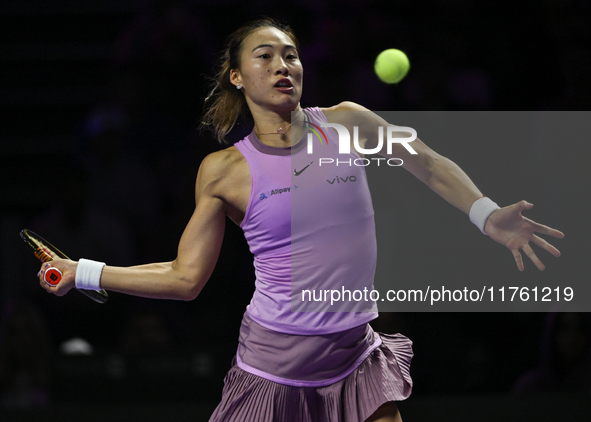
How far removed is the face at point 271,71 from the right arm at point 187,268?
234mm

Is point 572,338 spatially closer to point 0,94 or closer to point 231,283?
point 231,283

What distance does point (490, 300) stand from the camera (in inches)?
95.6

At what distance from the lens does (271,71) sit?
2037 mm

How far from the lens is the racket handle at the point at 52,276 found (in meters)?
1.98

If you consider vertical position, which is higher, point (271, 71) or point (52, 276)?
point (271, 71)

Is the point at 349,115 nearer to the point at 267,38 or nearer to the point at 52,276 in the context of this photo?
the point at 267,38

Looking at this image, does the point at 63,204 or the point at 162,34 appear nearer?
the point at 63,204

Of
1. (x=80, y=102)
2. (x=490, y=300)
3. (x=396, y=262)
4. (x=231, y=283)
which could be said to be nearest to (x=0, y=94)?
(x=80, y=102)

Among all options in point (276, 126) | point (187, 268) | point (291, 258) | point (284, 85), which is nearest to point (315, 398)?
point (291, 258)

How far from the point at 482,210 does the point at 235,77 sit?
2.87 ft

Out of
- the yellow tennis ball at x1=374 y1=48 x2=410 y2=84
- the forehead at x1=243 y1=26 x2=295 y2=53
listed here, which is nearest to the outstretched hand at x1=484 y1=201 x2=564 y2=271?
the forehead at x1=243 y1=26 x2=295 y2=53

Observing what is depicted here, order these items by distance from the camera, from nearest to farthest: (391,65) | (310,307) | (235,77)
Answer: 1. (310,307)
2. (235,77)
3. (391,65)

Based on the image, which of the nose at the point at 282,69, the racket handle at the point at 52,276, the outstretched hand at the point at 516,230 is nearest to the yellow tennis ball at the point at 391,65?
the nose at the point at 282,69

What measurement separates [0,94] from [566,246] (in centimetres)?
362
